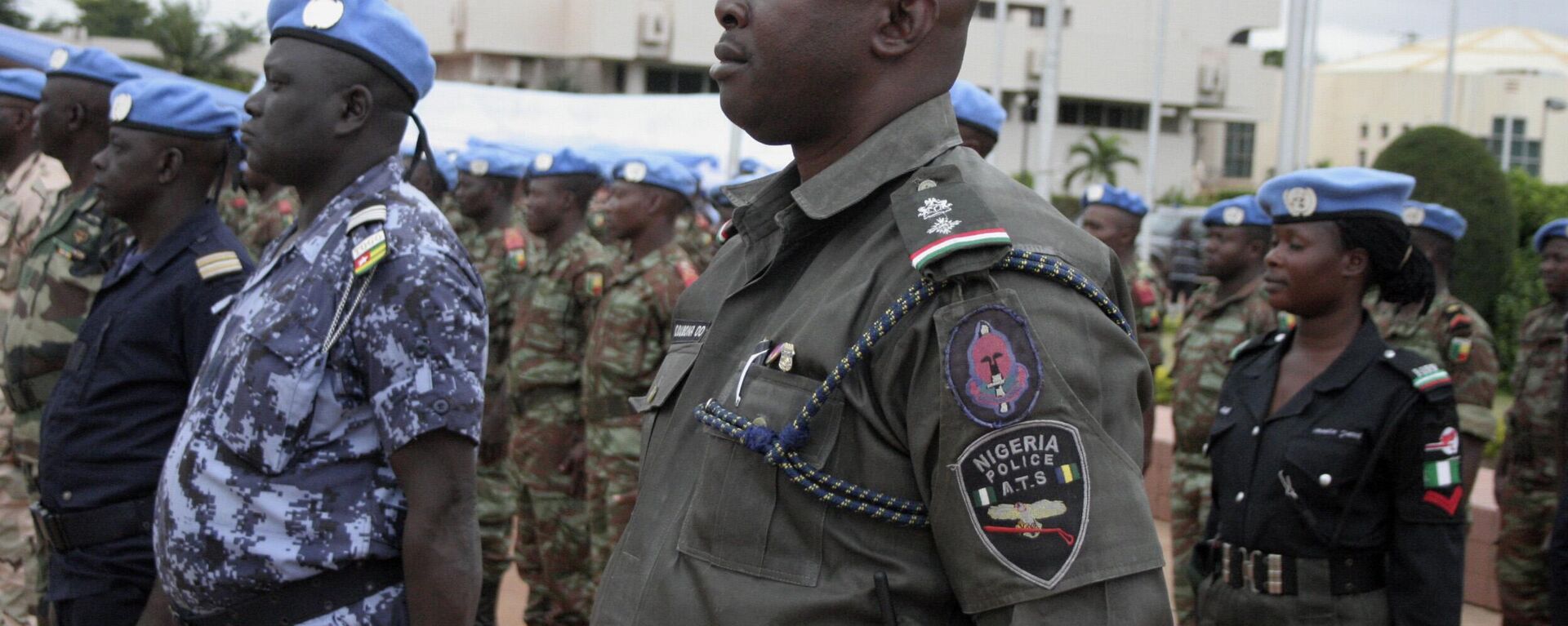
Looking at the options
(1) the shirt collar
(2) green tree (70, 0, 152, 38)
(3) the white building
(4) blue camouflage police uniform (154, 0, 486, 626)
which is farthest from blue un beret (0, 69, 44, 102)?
(2) green tree (70, 0, 152, 38)

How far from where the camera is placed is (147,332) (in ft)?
11.2

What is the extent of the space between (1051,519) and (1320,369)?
2668mm

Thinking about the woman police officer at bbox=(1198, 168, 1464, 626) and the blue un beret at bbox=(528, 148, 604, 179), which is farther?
the blue un beret at bbox=(528, 148, 604, 179)

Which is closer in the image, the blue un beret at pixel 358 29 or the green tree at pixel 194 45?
the blue un beret at pixel 358 29

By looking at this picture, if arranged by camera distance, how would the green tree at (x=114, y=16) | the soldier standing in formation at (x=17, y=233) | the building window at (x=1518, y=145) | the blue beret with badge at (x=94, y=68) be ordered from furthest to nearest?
the green tree at (x=114, y=16)
the building window at (x=1518, y=145)
the soldier standing in formation at (x=17, y=233)
the blue beret with badge at (x=94, y=68)

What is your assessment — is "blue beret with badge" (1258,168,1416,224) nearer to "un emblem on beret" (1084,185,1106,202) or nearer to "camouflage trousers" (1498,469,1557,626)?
"camouflage trousers" (1498,469,1557,626)

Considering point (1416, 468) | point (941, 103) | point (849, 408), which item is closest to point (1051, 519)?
point (849, 408)

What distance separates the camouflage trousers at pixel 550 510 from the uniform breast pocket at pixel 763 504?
5116 mm

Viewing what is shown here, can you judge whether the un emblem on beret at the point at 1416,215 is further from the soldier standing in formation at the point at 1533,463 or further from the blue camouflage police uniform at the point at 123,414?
the blue camouflage police uniform at the point at 123,414

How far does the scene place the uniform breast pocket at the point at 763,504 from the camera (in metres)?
1.55

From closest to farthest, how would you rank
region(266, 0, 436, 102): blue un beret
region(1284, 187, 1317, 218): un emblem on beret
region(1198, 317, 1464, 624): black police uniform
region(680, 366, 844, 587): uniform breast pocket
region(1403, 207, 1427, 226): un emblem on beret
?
region(680, 366, 844, 587): uniform breast pocket < region(266, 0, 436, 102): blue un beret < region(1198, 317, 1464, 624): black police uniform < region(1284, 187, 1317, 218): un emblem on beret < region(1403, 207, 1427, 226): un emblem on beret

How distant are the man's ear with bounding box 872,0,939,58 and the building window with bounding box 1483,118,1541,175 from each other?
184ft

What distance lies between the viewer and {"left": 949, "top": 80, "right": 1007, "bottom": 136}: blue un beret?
4.46 metres

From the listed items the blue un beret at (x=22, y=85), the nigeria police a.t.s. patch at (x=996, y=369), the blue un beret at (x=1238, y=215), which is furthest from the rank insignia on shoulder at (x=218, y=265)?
the blue un beret at (x=1238, y=215)
